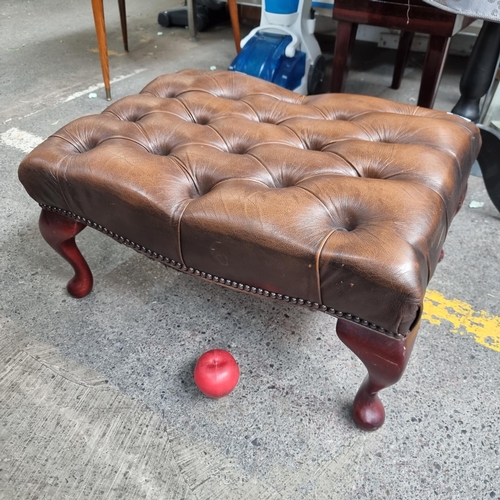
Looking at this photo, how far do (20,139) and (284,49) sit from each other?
1.19 meters

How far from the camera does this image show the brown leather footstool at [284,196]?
0.67m

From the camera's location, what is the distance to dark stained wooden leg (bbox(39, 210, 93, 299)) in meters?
0.99

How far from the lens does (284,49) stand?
1.99 meters

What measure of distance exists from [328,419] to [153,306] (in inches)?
20.0

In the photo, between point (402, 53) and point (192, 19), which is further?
point (192, 19)

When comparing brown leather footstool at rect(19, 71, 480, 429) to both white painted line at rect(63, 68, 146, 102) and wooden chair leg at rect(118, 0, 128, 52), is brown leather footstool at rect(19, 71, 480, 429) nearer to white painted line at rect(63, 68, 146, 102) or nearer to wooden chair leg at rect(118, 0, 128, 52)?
white painted line at rect(63, 68, 146, 102)

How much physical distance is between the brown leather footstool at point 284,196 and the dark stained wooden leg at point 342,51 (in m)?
0.74

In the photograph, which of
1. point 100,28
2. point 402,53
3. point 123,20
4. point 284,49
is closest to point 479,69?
point 402,53

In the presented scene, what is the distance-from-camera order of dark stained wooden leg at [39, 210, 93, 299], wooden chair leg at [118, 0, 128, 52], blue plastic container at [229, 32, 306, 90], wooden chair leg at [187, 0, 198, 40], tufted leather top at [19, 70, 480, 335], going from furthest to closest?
wooden chair leg at [187, 0, 198, 40]
wooden chair leg at [118, 0, 128, 52]
blue plastic container at [229, 32, 306, 90]
dark stained wooden leg at [39, 210, 93, 299]
tufted leather top at [19, 70, 480, 335]

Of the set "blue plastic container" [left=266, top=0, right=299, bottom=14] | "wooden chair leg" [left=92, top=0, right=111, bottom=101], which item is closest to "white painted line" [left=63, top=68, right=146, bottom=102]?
"wooden chair leg" [left=92, top=0, right=111, bottom=101]

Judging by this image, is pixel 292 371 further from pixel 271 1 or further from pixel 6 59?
pixel 6 59

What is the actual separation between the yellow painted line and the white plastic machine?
127cm

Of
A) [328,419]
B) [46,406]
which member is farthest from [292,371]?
[46,406]

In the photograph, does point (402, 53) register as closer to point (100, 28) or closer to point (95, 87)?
point (100, 28)
